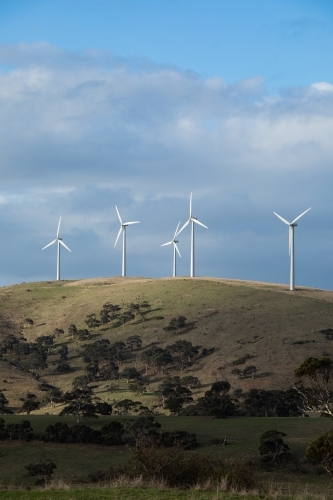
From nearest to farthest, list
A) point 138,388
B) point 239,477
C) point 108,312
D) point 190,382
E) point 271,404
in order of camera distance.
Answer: point 239,477, point 271,404, point 138,388, point 190,382, point 108,312

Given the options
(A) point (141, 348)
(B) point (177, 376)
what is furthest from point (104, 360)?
(B) point (177, 376)

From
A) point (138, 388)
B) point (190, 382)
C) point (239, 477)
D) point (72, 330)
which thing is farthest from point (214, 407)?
point (72, 330)

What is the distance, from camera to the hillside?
4441 inches

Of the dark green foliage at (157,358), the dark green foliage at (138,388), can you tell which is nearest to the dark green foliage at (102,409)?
the dark green foliage at (138,388)

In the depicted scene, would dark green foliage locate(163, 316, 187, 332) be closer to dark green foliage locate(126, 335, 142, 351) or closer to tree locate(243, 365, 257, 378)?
Answer: dark green foliage locate(126, 335, 142, 351)

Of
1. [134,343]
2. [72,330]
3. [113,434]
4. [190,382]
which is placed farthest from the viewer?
[72,330]

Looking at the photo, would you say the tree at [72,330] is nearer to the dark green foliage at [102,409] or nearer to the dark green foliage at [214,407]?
the dark green foliage at [214,407]

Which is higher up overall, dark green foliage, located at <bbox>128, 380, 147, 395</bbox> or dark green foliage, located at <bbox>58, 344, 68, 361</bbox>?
dark green foliage, located at <bbox>58, 344, 68, 361</bbox>

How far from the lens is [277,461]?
A: 51.7 m

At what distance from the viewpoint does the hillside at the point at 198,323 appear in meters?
113

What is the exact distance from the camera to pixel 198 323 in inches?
5408

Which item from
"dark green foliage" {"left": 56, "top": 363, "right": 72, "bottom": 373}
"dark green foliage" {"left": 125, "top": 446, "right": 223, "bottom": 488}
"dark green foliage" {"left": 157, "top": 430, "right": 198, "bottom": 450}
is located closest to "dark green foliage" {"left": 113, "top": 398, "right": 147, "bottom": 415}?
"dark green foliage" {"left": 157, "top": 430, "right": 198, "bottom": 450}

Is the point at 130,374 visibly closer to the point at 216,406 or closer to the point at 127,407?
the point at 127,407

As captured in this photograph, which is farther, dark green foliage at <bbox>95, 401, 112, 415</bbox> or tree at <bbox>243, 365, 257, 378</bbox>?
tree at <bbox>243, 365, 257, 378</bbox>
